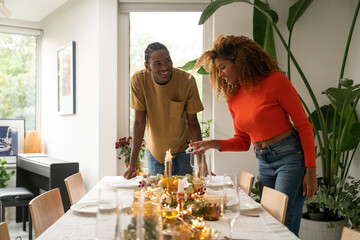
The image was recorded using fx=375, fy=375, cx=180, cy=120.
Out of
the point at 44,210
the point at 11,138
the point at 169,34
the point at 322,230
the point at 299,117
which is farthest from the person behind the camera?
the point at 11,138

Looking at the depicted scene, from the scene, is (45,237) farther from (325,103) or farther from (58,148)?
(58,148)

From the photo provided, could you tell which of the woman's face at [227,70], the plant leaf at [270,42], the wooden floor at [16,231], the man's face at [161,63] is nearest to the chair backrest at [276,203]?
the woman's face at [227,70]

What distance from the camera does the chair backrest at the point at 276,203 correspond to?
1573mm

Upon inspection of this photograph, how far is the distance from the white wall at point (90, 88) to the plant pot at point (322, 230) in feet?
6.50

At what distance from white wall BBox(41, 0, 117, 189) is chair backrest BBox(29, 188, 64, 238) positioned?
212 centimetres

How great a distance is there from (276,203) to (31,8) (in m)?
4.00

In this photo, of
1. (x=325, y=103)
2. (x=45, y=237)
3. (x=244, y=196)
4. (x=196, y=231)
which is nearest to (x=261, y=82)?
(x=244, y=196)

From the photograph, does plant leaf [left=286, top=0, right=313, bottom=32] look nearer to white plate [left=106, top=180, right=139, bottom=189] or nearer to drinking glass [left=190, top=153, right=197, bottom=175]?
drinking glass [left=190, top=153, right=197, bottom=175]

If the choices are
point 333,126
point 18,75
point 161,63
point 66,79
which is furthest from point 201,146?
point 18,75

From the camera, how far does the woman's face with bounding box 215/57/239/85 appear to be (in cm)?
203

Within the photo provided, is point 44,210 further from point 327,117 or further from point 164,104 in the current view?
point 327,117

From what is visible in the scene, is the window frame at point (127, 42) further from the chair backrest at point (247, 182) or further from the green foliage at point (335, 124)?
the chair backrest at point (247, 182)

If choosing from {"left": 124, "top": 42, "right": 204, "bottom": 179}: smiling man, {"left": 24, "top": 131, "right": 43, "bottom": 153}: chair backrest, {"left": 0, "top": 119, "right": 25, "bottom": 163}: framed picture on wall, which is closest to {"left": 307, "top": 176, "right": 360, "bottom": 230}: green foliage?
{"left": 124, "top": 42, "right": 204, "bottom": 179}: smiling man

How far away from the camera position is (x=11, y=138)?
4812 millimetres
